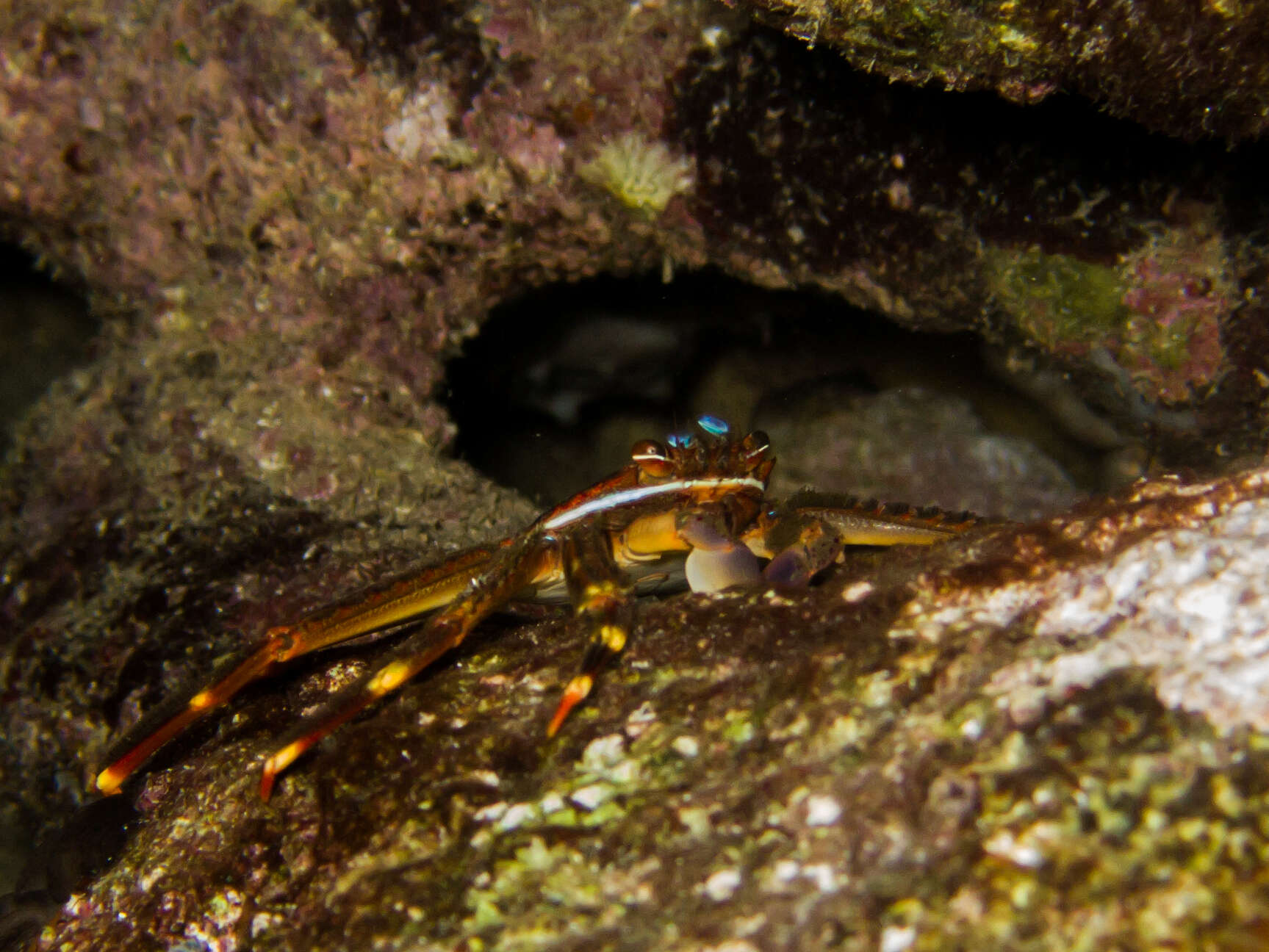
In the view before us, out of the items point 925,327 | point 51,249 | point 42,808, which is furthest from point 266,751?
point 51,249

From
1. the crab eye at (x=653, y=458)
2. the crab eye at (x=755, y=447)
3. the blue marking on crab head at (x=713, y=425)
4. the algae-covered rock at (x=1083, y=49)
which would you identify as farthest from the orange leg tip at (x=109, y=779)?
the algae-covered rock at (x=1083, y=49)

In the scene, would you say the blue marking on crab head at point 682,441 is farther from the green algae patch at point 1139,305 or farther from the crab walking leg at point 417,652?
the green algae patch at point 1139,305

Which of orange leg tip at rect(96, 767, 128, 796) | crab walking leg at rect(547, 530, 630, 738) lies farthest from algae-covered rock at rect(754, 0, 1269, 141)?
orange leg tip at rect(96, 767, 128, 796)

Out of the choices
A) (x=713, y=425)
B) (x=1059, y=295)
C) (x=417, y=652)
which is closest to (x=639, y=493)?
(x=713, y=425)

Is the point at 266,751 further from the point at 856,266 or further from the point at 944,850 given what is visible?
the point at 856,266

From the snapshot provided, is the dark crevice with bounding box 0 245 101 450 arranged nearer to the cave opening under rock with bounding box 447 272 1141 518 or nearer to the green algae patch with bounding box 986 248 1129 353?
the cave opening under rock with bounding box 447 272 1141 518
